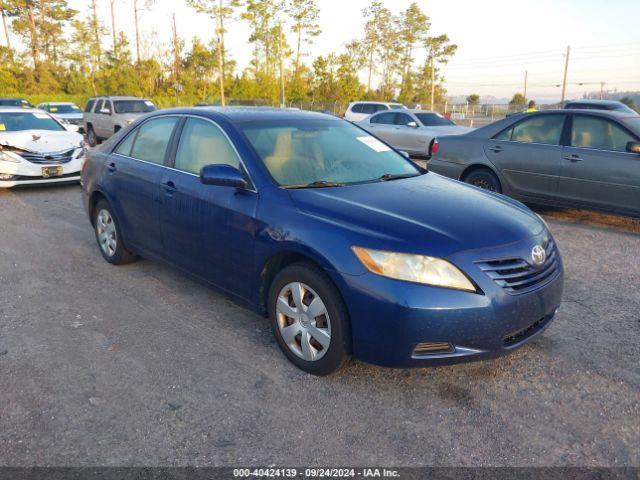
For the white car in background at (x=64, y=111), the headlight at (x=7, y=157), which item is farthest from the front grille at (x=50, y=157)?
the white car in background at (x=64, y=111)

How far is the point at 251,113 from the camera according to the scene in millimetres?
4234

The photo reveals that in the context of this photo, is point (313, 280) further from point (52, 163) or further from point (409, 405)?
point (52, 163)

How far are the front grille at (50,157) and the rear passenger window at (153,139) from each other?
18.2ft

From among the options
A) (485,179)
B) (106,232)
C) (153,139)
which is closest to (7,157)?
(106,232)

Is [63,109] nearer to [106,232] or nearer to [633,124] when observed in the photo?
[106,232]

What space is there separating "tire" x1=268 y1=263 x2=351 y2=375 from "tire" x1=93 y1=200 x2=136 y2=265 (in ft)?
7.83

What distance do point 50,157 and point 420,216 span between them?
28.1 ft

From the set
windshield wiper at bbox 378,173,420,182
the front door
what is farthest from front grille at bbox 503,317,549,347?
the front door

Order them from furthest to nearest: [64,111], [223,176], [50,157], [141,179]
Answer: [64,111]
[50,157]
[141,179]
[223,176]

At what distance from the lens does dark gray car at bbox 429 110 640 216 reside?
6.55 metres

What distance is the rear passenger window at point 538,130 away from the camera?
23.5ft

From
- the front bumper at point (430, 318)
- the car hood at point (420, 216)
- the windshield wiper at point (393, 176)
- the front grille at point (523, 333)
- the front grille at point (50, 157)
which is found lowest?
the front grille at point (523, 333)

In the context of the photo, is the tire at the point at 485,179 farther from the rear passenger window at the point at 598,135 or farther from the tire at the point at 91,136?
the tire at the point at 91,136

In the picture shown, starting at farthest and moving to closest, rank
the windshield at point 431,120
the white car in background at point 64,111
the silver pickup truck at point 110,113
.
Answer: the white car in background at point 64,111, the silver pickup truck at point 110,113, the windshield at point 431,120
